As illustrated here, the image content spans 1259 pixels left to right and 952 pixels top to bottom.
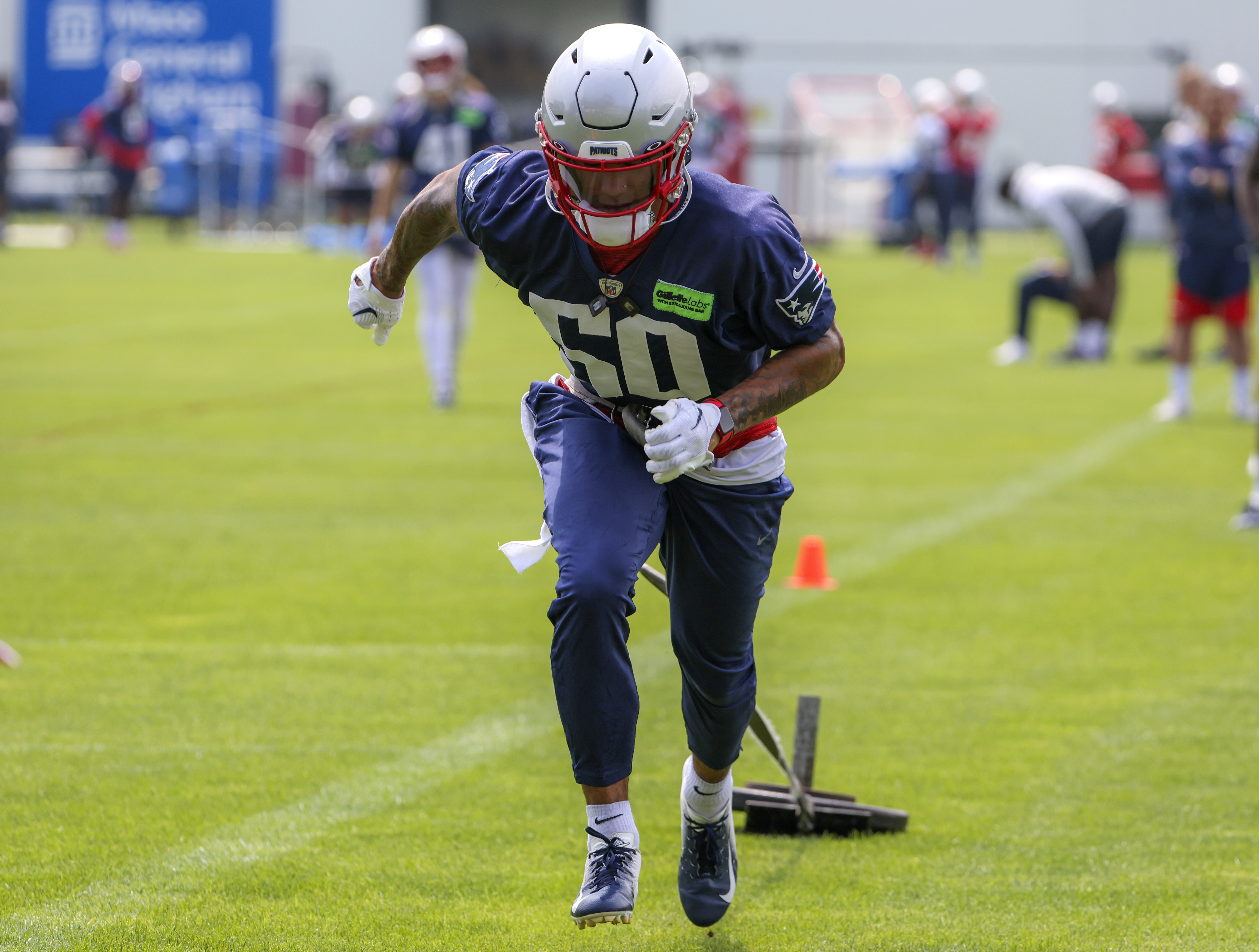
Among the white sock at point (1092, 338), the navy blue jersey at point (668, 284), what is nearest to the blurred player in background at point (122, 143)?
the white sock at point (1092, 338)

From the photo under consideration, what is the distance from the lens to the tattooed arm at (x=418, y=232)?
156 inches

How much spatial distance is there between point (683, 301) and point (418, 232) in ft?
2.62

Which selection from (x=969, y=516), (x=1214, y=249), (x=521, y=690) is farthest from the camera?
(x=1214, y=249)

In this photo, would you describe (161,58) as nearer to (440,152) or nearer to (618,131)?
(440,152)

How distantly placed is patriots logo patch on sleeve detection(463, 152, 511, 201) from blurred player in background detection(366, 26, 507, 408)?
782cm

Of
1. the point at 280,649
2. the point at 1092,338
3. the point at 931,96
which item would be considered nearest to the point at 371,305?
the point at 280,649

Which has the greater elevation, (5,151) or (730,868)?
(730,868)

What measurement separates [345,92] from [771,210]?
37975 millimetres

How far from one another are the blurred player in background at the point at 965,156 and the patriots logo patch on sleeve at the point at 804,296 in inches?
969

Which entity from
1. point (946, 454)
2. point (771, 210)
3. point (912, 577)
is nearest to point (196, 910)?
point (771, 210)

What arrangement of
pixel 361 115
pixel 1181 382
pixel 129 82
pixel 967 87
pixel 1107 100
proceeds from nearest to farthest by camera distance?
pixel 1181 382 < pixel 1107 100 < pixel 129 82 < pixel 967 87 < pixel 361 115

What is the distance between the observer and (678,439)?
3367mm

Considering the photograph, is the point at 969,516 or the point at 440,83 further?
the point at 440,83

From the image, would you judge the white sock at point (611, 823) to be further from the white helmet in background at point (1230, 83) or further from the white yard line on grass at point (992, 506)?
the white helmet in background at point (1230, 83)
